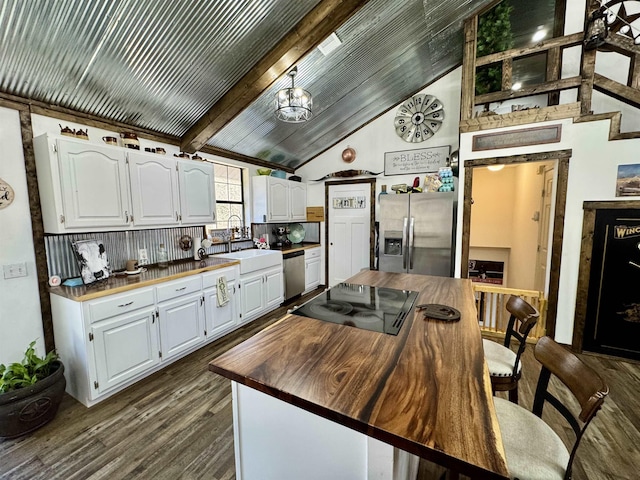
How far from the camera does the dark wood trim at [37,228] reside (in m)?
2.13

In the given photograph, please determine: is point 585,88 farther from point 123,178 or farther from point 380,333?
point 123,178

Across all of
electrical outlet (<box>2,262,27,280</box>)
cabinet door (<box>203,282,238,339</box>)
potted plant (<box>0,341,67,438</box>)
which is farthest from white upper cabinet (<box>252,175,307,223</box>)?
potted plant (<box>0,341,67,438</box>)

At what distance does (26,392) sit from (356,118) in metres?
4.65

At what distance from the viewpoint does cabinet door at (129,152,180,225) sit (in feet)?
8.38

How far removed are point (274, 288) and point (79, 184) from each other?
2.48m

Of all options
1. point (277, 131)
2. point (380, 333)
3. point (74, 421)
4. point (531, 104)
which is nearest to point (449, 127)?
point (531, 104)

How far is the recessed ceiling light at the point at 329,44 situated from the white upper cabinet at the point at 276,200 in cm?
195

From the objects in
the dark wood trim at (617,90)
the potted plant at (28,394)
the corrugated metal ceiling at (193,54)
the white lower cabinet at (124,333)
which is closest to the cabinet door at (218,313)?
the white lower cabinet at (124,333)

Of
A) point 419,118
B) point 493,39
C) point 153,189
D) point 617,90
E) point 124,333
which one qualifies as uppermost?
point 493,39

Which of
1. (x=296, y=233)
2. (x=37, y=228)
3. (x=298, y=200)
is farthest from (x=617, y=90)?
(x=37, y=228)

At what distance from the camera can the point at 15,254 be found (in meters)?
2.11

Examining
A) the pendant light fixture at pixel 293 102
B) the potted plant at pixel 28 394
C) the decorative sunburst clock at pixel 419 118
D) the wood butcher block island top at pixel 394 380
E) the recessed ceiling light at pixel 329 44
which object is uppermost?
the recessed ceiling light at pixel 329 44

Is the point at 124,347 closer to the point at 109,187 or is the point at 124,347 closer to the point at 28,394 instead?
the point at 28,394

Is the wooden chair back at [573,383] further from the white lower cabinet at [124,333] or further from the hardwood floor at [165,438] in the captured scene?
the white lower cabinet at [124,333]
